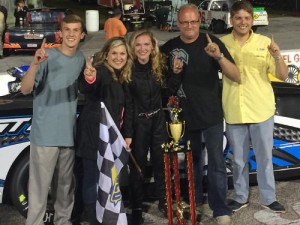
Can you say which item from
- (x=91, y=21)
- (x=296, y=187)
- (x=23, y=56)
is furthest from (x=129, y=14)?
(x=296, y=187)

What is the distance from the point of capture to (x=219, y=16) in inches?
856

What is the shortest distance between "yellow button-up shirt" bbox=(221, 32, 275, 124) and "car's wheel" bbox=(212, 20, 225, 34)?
17639 mm

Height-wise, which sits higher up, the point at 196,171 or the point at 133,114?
the point at 133,114

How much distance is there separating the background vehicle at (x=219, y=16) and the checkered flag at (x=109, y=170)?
18.0 meters

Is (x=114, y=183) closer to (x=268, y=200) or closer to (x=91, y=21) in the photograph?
(x=268, y=200)

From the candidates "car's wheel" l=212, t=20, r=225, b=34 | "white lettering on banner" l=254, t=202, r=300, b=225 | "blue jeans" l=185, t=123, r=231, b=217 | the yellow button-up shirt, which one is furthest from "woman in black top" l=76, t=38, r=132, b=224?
"car's wheel" l=212, t=20, r=225, b=34

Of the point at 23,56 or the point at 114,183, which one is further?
the point at 23,56

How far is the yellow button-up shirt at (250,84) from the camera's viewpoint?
4.23m

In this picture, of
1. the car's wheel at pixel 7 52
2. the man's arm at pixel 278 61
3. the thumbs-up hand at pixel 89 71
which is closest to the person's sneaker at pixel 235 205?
the man's arm at pixel 278 61

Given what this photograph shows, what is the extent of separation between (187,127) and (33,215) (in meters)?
1.31

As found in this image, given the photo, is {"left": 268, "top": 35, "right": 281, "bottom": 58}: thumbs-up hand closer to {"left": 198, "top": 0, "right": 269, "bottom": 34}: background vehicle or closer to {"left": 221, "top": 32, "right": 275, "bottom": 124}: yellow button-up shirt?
{"left": 221, "top": 32, "right": 275, "bottom": 124}: yellow button-up shirt

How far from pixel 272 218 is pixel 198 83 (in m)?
1.26

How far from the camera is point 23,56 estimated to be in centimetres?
1630

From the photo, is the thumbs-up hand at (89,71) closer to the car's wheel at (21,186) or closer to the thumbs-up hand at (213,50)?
the thumbs-up hand at (213,50)
